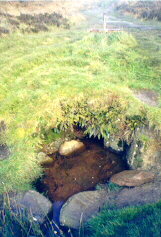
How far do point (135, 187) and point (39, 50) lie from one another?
7897 millimetres

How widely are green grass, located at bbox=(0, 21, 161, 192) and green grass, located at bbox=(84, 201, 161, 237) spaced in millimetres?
1919

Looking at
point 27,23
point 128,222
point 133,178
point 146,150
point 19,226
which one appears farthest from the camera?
point 27,23

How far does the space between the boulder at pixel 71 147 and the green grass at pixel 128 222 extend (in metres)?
2.30

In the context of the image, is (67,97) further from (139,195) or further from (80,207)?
(139,195)

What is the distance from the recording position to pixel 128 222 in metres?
3.35

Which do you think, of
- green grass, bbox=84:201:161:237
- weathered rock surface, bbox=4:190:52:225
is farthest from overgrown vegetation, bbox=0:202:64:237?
green grass, bbox=84:201:161:237

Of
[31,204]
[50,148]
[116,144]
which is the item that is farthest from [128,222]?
[50,148]

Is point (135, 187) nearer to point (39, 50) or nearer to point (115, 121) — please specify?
point (115, 121)

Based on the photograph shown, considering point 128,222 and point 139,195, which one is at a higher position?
point 128,222

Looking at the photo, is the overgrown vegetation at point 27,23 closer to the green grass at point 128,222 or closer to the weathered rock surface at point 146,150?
the weathered rock surface at point 146,150

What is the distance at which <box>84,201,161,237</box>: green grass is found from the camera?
2.94 m

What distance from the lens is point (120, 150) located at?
5.83 m

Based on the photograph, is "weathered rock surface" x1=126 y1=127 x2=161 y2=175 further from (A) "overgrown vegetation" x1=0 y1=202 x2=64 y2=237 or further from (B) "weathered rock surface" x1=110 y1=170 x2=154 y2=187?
(A) "overgrown vegetation" x1=0 y1=202 x2=64 y2=237

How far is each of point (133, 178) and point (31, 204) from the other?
7.74ft
